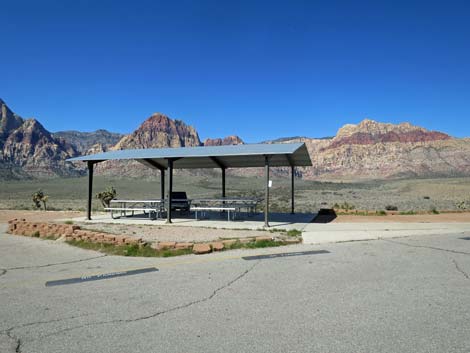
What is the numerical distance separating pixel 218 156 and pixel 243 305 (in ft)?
35.4

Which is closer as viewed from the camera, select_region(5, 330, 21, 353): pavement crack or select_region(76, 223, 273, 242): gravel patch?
select_region(5, 330, 21, 353): pavement crack

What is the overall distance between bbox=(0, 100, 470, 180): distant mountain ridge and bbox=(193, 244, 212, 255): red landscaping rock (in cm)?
9993

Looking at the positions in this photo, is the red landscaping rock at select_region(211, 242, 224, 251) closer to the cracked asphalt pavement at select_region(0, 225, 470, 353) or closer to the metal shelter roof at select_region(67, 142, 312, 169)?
the cracked asphalt pavement at select_region(0, 225, 470, 353)

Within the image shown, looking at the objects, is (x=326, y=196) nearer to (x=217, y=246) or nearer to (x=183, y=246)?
(x=217, y=246)

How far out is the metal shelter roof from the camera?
14641mm

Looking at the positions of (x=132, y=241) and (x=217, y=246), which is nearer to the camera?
(x=217, y=246)

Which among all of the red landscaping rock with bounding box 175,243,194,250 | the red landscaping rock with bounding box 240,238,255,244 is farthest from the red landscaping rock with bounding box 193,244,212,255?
the red landscaping rock with bounding box 240,238,255,244

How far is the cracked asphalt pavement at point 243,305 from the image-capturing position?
377 cm

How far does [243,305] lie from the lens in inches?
193

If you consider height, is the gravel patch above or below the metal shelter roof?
below

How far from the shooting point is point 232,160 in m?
18.5

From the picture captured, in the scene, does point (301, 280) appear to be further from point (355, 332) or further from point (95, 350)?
point (95, 350)

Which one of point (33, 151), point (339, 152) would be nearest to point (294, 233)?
point (339, 152)

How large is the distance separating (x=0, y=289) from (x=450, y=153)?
489ft
